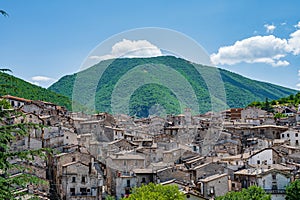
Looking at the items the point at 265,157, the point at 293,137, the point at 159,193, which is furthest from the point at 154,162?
the point at 293,137

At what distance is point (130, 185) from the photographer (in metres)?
29.7

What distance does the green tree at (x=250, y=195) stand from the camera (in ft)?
82.8

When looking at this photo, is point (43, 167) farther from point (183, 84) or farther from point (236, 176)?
point (183, 84)

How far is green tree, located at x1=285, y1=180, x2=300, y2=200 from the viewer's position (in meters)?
26.6

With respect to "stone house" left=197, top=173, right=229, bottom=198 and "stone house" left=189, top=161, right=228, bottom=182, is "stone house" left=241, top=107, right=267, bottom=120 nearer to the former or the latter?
"stone house" left=189, top=161, right=228, bottom=182

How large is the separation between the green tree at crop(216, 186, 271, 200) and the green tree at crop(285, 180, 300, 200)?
1.47 metres

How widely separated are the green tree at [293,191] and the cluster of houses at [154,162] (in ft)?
4.90

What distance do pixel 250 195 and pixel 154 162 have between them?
818 centimetres

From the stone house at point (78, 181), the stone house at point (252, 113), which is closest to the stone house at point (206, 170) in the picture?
the stone house at point (78, 181)

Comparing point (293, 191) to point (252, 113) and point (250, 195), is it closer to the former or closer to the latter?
point (250, 195)

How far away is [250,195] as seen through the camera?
26047 mm

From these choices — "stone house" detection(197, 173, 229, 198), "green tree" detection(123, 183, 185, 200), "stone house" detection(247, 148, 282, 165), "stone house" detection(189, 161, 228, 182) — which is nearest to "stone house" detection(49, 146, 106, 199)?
"green tree" detection(123, 183, 185, 200)

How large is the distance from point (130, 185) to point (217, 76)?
2565 cm

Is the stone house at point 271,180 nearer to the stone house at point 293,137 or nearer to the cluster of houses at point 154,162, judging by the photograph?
the cluster of houses at point 154,162
